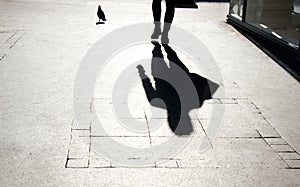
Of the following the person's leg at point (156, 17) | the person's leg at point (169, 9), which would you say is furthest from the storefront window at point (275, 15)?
the person's leg at point (156, 17)

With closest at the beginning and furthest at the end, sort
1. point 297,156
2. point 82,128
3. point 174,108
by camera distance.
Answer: point 297,156, point 82,128, point 174,108

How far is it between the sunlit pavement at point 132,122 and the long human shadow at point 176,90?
0.12 meters

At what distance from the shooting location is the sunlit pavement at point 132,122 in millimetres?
3643

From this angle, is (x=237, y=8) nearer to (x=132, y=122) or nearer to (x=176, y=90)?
(x=176, y=90)

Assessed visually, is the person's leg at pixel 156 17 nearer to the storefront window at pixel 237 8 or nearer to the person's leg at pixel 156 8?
the person's leg at pixel 156 8

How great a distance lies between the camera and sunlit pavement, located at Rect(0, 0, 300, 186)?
143 inches

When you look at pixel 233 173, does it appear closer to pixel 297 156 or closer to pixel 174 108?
pixel 297 156

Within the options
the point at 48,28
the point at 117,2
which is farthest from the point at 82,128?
the point at 117,2

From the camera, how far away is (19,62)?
673cm

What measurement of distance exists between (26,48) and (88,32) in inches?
70.8

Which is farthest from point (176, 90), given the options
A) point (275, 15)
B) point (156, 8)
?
point (275, 15)

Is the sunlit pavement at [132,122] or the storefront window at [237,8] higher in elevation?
the storefront window at [237,8]

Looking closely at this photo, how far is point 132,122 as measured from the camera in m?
4.72

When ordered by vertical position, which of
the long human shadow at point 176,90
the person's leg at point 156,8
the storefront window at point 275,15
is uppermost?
the person's leg at point 156,8
